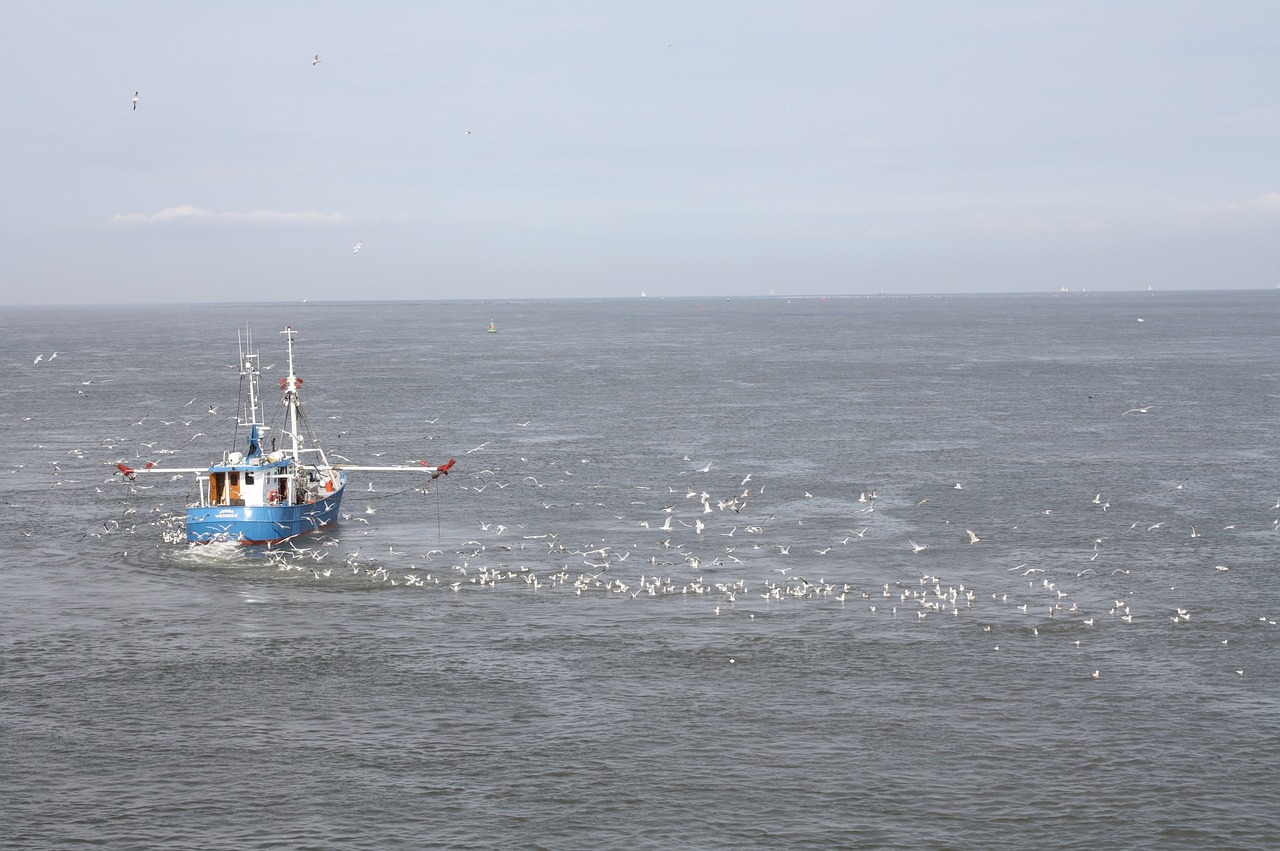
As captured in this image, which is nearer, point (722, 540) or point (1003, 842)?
point (1003, 842)

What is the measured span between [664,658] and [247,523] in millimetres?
30915

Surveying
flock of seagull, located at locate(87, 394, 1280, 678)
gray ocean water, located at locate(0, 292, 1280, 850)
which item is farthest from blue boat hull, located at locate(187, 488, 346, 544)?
gray ocean water, located at locate(0, 292, 1280, 850)

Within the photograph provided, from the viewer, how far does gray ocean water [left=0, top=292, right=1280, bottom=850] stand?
4128 centimetres

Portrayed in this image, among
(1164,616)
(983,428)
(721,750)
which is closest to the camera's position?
(721,750)

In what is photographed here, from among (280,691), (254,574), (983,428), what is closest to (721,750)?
(280,691)

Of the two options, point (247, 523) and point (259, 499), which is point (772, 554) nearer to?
point (247, 523)

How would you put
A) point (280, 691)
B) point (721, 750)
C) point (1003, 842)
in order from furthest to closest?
1. point (280, 691)
2. point (721, 750)
3. point (1003, 842)

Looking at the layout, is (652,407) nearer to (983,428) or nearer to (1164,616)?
(983,428)

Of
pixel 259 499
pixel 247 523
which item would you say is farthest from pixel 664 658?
pixel 259 499

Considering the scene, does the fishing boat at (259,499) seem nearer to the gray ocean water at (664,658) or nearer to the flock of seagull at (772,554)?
the flock of seagull at (772,554)

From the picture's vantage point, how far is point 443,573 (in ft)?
226

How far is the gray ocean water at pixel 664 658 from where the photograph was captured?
41281 millimetres

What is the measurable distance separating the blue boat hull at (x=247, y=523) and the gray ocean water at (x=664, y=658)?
62.1 inches

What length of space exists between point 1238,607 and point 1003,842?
27.5 meters
